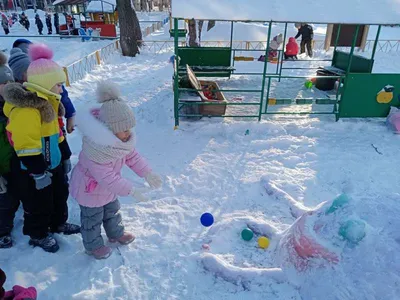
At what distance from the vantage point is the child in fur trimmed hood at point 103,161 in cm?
232

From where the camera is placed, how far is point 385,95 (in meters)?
6.26

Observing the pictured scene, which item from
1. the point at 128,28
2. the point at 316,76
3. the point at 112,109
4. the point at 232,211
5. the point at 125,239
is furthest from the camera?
the point at 128,28

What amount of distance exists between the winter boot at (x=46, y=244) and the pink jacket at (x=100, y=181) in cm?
67

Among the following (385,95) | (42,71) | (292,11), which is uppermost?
(292,11)

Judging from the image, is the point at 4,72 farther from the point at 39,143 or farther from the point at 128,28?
the point at 128,28

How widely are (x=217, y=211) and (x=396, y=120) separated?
14.8 ft

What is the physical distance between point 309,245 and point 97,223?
1.81 meters

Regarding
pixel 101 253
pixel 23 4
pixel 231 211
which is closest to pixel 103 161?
pixel 101 253

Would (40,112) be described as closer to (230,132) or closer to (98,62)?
(230,132)

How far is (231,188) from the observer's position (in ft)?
14.0

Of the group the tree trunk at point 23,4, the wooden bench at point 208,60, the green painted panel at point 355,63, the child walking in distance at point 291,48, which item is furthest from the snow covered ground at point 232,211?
the tree trunk at point 23,4

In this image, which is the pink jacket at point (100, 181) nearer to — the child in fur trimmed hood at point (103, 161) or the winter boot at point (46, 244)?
the child in fur trimmed hood at point (103, 161)

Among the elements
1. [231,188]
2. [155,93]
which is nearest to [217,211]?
[231,188]

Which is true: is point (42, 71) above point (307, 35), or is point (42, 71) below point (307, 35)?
above
